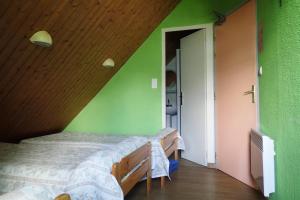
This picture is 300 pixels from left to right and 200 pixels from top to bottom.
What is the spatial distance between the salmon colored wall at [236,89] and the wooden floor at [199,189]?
19cm

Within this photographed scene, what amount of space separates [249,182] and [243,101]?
3.10ft

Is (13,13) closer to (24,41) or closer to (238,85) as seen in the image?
(24,41)

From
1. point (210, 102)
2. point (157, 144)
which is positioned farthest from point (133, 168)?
point (210, 102)

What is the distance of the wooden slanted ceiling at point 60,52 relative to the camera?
75.5 inches

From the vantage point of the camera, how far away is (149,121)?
3.78 metres

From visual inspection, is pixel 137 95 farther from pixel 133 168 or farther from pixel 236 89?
pixel 133 168

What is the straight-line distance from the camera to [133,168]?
2.05 m

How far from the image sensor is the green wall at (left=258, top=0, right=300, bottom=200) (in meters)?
1.41

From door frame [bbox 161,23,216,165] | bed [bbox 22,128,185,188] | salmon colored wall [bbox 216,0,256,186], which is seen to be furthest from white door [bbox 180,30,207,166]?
bed [bbox 22,128,185,188]

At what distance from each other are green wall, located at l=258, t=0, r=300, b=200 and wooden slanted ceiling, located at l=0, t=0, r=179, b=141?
1.61m

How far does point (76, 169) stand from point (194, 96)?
2.43 m

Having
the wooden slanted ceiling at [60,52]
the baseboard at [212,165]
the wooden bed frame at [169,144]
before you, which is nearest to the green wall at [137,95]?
the wooden slanted ceiling at [60,52]

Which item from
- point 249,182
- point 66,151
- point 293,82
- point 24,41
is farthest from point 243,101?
point 24,41

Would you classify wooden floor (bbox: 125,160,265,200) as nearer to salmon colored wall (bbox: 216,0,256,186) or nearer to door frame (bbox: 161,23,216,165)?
salmon colored wall (bbox: 216,0,256,186)
